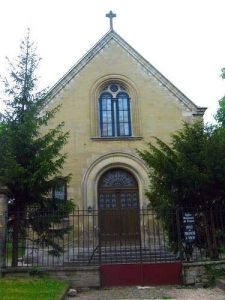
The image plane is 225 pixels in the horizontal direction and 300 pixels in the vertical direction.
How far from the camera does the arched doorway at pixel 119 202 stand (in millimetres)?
16797

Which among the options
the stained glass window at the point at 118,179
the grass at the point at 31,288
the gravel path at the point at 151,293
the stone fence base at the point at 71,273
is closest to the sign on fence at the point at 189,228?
the gravel path at the point at 151,293

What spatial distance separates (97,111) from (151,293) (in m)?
10.5

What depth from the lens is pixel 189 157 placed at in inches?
489

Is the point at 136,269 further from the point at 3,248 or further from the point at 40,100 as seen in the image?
the point at 40,100

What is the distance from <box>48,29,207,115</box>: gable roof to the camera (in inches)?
747

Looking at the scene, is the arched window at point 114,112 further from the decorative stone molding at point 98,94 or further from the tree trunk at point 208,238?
the tree trunk at point 208,238

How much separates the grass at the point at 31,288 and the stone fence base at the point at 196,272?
3359 mm

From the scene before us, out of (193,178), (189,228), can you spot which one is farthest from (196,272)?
(193,178)

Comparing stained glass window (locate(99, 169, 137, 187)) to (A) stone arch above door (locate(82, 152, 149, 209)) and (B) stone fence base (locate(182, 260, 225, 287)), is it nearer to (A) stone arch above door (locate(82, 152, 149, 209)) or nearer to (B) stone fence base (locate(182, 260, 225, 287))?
(A) stone arch above door (locate(82, 152, 149, 209))

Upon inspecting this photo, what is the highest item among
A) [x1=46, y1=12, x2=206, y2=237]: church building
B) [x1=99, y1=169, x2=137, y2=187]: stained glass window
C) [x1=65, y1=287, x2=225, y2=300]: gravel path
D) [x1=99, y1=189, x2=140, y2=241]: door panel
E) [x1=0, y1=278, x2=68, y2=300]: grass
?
[x1=46, y1=12, x2=206, y2=237]: church building

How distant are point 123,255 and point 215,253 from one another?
3.34m

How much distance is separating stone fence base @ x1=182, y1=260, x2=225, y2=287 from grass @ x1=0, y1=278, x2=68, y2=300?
3.36 metres

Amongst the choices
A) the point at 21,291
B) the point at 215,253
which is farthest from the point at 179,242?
the point at 21,291

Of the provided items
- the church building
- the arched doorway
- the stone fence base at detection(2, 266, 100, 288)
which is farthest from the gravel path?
the church building
